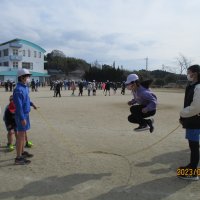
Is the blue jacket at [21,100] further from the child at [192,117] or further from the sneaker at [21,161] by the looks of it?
the child at [192,117]

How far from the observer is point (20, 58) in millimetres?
84875

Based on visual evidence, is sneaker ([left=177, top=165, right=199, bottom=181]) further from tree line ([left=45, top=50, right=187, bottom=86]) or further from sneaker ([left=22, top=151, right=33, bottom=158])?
tree line ([left=45, top=50, right=187, bottom=86])

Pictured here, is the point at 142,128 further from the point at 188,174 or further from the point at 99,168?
the point at 188,174

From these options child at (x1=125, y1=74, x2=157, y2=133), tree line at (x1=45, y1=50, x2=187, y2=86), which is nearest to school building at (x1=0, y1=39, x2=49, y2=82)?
tree line at (x1=45, y1=50, x2=187, y2=86)

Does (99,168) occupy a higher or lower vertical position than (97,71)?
lower

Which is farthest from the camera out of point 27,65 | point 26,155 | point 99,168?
point 27,65

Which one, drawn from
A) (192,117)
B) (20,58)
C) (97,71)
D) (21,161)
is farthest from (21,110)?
(20,58)

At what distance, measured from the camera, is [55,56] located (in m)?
116

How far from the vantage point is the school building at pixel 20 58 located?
82.9m

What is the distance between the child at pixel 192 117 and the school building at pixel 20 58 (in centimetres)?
7678

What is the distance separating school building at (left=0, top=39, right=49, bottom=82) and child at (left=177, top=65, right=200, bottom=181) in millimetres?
76784

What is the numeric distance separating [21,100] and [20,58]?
81.2m

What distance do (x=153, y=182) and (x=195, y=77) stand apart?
6.10ft

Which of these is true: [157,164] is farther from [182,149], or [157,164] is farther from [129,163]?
[182,149]
